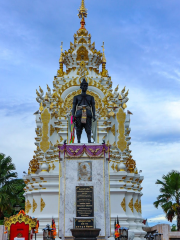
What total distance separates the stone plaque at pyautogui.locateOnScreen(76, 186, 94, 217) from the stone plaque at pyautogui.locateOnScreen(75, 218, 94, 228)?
0.20 meters

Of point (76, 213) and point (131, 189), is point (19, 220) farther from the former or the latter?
point (131, 189)

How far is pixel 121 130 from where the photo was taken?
2978cm

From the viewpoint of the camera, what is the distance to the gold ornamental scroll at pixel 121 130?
29.3m

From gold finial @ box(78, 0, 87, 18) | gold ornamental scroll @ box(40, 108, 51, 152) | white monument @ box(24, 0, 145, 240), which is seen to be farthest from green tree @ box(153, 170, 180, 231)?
gold finial @ box(78, 0, 87, 18)

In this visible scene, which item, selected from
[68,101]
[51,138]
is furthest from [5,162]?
[68,101]

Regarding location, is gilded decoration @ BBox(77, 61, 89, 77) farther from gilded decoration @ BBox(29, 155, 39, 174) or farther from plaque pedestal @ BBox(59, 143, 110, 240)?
plaque pedestal @ BBox(59, 143, 110, 240)

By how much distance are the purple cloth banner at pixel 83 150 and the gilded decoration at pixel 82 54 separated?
18919mm

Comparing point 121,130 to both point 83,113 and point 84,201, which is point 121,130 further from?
point 84,201

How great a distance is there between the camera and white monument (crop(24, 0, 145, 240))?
26.3m

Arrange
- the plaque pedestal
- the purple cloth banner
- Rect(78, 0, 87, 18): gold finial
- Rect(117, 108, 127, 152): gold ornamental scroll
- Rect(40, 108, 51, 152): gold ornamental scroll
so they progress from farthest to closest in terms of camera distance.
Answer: Rect(78, 0, 87, 18): gold finial → Rect(117, 108, 127, 152): gold ornamental scroll → Rect(40, 108, 51, 152): gold ornamental scroll → the purple cloth banner → the plaque pedestal

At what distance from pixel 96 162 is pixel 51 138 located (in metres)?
14.9

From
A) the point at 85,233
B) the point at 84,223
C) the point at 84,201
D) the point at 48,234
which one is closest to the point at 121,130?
the point at 48,234

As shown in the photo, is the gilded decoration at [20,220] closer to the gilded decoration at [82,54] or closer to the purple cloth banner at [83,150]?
the purple cloth banner at [83,150]

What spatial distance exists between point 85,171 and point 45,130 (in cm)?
1506
